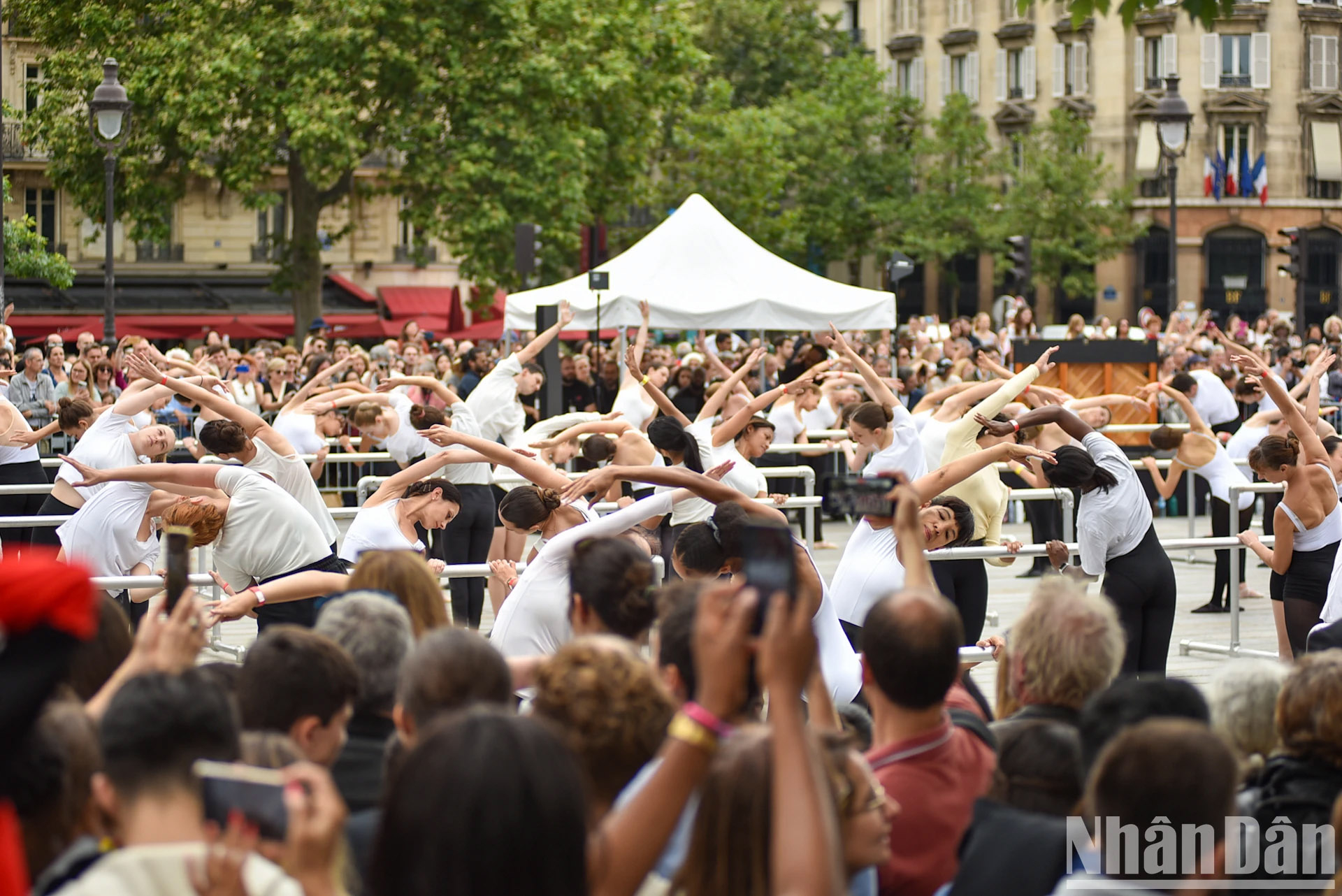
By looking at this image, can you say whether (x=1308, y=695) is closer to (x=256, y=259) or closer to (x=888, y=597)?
(x=888, y=597)

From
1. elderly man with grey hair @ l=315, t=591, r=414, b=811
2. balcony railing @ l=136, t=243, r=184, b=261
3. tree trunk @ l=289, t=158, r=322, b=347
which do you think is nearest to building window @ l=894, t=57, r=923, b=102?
balcony railing @ l=136, t=243, r=184, b=261

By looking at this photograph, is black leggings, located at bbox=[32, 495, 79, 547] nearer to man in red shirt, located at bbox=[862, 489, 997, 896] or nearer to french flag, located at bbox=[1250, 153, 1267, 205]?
man in red shirt, located at bbox=[862, 489, 997, 896]

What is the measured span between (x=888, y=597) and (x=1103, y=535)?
4.16m

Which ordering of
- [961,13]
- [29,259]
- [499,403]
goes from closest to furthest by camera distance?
[499,403] < [29,259] < [961,13]

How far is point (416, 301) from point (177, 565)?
45.9 m

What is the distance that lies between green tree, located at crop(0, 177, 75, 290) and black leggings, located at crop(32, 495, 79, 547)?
2920cm

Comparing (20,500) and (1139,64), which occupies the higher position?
(1139,64)

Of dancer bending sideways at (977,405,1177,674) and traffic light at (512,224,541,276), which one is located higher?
traffic light at (512,224,541,276)

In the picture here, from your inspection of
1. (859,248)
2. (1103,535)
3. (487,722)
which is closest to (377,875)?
(487,722)

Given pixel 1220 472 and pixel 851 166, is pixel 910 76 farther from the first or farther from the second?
pixel 1220 472

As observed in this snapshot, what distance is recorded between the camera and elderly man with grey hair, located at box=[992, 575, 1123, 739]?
404 cm

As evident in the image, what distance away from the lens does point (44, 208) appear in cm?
4688

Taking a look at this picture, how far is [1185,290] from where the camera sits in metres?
56.9

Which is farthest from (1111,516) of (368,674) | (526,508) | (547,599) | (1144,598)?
(368,674)
